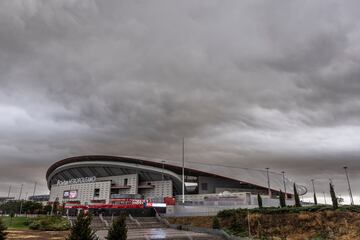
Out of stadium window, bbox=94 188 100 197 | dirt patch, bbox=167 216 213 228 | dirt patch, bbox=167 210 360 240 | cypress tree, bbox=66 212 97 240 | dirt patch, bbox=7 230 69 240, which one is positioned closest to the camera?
cypress tree, bbox=66 212 97 240

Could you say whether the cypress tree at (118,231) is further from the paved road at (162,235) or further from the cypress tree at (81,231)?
the paved road at (162,235)

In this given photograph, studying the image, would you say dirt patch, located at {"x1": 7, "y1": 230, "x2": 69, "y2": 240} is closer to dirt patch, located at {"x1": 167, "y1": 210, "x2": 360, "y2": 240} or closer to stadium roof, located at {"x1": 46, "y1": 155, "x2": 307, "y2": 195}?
dirt patch, located at {"x1": 167, "y1": 210, "x2": 360, "y2": 240}

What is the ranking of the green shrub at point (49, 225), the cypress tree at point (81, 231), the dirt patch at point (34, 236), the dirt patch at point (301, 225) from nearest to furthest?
the cypress tree at point (81, 231), the dirt patch at point (301, 225), the dirt patch at point (34, 236), the green shrub at point (49, 225)

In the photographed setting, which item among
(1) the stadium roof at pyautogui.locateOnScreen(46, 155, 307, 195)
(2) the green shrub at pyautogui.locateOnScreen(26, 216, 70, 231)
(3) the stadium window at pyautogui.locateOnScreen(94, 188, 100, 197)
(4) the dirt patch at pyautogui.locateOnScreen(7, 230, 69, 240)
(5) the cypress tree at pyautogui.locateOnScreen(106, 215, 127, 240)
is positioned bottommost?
(4) the dirt patch at pyautogui.locateOnScreen(7, 230, 69, 240)

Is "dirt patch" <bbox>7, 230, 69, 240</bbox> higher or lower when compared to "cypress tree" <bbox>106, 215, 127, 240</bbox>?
lower

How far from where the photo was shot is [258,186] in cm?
7888

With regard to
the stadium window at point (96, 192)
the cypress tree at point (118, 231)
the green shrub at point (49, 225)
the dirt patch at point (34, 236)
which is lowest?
the dirt patch at point (34, 236)

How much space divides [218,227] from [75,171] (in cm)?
6794

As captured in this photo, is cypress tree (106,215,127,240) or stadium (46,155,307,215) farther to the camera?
stadium (46,155,307,215)

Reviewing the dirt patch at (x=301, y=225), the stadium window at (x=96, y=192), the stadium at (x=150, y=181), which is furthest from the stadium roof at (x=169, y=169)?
the dirt patch at (x=301, y=225)

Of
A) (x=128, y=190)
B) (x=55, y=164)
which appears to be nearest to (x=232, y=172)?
(x=128, y=190)

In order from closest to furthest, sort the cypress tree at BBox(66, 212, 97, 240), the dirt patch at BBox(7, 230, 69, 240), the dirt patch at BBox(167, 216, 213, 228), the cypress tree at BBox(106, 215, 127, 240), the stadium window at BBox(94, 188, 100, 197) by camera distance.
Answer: the cypress tree at BBox(66, 212, 97, 240) < the cypress tree at BBox(106, 215, 127, 240) < the dirt patch at BBox(7, 230, 69, 240) < the dirt patch at BBox(167, 216, 213, 228) < the stadium window at BBox(94, 188, 100, 197)

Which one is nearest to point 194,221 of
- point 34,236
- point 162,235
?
point 162,235

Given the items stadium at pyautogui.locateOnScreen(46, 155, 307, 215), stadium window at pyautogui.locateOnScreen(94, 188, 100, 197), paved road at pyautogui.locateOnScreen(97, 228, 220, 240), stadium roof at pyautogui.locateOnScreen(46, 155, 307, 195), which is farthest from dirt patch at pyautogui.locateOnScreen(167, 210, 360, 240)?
stadium window at pyautogui.locateOnScreen(94, 188, 100, 197)
